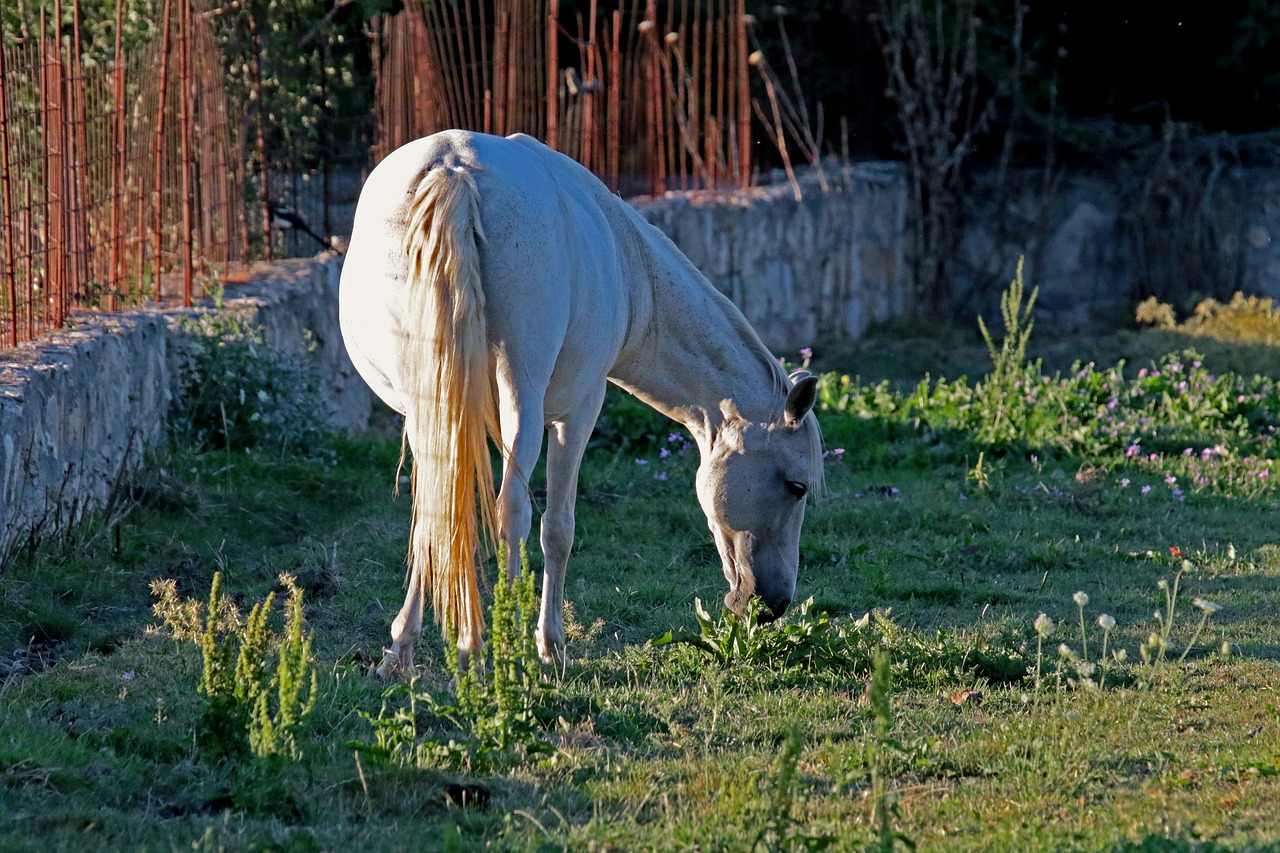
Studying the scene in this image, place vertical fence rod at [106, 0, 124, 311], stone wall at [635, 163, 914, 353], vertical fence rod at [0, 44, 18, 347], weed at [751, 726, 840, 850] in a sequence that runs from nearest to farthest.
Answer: weed at [751, 726, 840, 850] < vertical fence rod at [0, 44, 18, 347] < vertical fence rod at [106, 0, 124, 311] < stone wall at [635, 163, 914, 353]

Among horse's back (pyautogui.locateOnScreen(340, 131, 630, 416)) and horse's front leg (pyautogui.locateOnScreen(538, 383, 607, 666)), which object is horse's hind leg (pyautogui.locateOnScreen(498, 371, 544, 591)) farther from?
horse's front leg (pyautogui.locateOnScreen(538, 383, 607, 666))

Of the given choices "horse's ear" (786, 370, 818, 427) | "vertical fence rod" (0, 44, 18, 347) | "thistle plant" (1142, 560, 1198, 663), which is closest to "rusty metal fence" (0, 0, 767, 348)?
"vertical fence rod" (0, 44, 18, 347)

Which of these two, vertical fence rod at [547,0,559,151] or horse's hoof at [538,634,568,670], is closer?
horse's hoof at [538,634,568,670]

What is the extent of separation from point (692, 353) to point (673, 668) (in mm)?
1026

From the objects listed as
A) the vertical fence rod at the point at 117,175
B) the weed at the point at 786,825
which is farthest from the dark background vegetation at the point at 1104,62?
the weed at the point at 786,825

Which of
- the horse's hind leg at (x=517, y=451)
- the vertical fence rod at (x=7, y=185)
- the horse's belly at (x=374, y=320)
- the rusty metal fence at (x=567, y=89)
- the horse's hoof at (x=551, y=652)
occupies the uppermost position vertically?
the rusty metal fence at (x=567, y=89)

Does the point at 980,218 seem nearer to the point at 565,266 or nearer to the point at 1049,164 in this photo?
the point at 1049,164

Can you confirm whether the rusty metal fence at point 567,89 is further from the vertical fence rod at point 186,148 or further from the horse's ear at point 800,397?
the horse's ear at point 800,397

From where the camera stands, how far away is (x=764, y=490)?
4.51 metres

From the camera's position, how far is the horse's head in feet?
14.8

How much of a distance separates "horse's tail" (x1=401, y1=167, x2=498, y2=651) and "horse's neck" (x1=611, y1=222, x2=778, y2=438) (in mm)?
959

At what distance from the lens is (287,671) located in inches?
116

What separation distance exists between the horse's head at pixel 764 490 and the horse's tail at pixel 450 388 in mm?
1126

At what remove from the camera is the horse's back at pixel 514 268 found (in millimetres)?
3654
